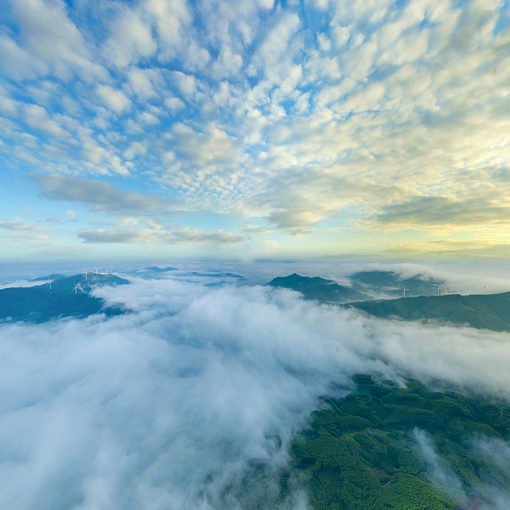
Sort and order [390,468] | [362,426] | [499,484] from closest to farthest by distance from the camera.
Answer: [499,484], [390,468], [362,426]

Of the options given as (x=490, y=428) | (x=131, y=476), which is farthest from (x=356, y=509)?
(x=131, y=476)

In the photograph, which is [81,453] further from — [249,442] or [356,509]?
[356,509]

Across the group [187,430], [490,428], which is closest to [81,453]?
[187,430]

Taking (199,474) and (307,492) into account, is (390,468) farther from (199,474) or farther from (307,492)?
(199,474)

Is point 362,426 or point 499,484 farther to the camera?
point 362,426

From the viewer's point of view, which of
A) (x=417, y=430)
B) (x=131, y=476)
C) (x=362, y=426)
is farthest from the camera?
(x=362, y=426)

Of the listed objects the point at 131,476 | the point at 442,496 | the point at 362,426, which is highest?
the point at 442,496

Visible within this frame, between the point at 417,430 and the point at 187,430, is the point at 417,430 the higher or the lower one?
the higher one
